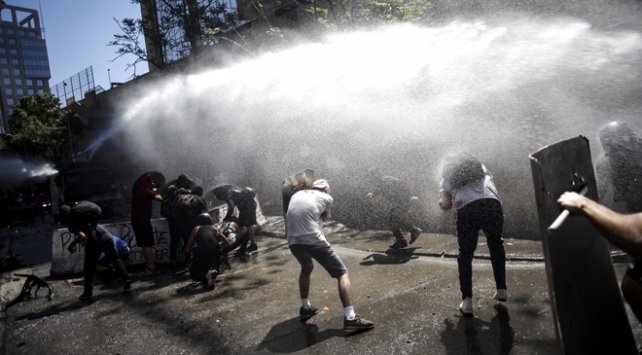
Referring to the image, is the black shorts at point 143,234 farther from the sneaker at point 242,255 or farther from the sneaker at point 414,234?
the sneaker at point 414,234

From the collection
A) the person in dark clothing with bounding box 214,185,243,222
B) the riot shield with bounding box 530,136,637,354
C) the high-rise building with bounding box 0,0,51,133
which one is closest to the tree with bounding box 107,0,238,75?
the person in dark clothing with bounding box 214,185,243,222

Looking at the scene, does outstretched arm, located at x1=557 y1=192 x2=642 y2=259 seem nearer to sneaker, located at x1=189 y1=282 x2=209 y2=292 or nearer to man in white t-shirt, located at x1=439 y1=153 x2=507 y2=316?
man in white t-shirt, located at x1=439 y1=153 x2=507 y2=316

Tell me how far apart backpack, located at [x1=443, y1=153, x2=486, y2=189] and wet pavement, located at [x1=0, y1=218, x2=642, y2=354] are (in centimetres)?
130

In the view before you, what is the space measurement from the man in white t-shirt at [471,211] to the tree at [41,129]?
93.5 feet

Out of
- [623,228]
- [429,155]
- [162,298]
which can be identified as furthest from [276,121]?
[623,228]

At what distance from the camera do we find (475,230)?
13.2 ft

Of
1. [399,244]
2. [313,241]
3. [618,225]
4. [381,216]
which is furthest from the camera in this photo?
[381,216]

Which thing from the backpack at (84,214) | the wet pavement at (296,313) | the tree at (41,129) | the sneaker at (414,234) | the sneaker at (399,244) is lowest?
the wet pavement at (296,313)

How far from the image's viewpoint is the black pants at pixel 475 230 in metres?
3.97

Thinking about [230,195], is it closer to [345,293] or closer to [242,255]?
[242,255]

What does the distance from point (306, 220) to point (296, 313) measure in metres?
1.23

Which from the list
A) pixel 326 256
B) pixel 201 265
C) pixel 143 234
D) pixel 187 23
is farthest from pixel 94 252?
pixel 187 23

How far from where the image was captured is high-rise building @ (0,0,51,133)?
101 meters

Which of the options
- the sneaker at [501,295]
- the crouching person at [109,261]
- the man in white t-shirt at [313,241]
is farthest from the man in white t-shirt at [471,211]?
the crouching person at [109,261]
